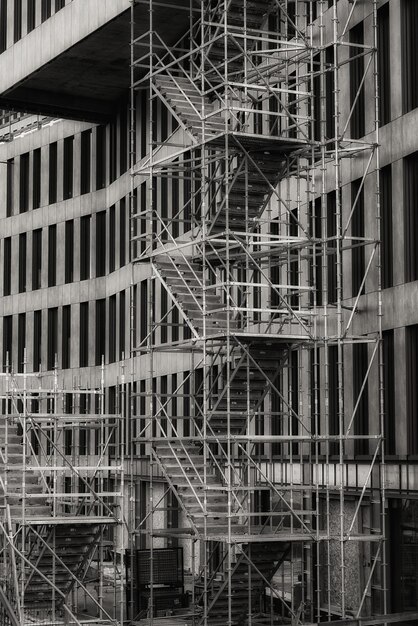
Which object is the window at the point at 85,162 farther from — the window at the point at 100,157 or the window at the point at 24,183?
the window at the point at 24,183

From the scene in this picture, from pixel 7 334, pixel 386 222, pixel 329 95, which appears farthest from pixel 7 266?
pixel 386 222

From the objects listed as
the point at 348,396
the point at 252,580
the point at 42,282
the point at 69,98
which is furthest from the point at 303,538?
the point at 42,282

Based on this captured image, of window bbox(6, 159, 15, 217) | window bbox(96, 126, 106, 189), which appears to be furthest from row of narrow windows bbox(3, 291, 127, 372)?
window bbox(6, 159, 15, 217)

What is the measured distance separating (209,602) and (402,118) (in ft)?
41.2

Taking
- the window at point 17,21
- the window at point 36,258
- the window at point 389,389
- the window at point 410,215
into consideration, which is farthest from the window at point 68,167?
the window at point 410,215

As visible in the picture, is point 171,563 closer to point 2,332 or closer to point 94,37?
point 94,37

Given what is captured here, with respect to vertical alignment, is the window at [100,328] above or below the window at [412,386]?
above

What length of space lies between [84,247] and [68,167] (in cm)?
427

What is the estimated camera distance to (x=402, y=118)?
32906 mm

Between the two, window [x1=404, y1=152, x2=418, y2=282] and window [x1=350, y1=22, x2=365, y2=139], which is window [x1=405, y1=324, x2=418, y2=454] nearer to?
window [x1=404, y1=152, x2=418, y2=282]

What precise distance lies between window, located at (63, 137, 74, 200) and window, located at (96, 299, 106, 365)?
606 cm

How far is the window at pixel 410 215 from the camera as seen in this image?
32.7 meters

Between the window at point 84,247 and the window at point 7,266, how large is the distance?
753 centimetres

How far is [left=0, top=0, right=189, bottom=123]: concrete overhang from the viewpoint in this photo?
46.3 metres
